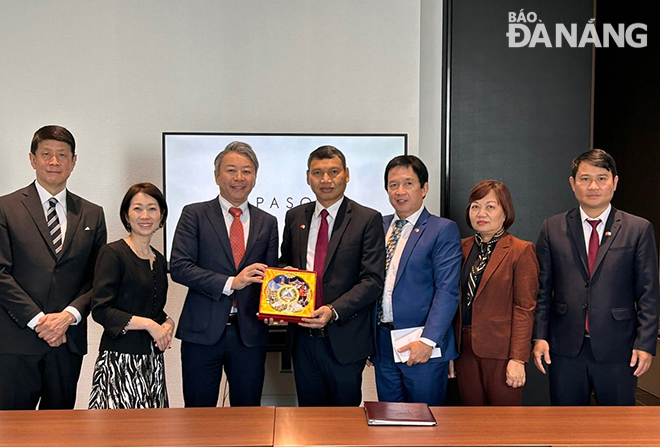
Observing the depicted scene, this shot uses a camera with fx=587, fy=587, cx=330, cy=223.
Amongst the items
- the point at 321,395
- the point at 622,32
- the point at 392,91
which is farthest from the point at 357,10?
the point at 321,395

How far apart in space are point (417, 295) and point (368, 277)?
10.0 inches

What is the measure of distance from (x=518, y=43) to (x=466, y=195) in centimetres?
101

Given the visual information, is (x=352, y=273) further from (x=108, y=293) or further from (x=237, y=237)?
(x=108, y=293)

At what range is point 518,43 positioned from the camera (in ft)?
12.2

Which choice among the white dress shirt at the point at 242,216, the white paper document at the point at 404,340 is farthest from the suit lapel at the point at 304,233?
the white paper document at the point at 404,340

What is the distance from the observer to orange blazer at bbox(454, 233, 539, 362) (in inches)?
107

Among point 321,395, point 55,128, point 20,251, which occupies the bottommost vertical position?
point 321,395

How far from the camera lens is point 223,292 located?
8.84 feet

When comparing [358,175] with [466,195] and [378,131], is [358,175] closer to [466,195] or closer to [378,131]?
[378,131]

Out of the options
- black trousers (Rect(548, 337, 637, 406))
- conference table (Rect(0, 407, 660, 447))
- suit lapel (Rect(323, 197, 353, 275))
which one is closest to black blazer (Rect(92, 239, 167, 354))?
conference table (Rect(0, 407, 660, 447))

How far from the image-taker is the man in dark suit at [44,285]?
8.80ft

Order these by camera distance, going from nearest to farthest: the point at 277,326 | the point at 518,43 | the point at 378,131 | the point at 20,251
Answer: the point at 20,251 → the point at 518,43 → the point at 277,326 → the point at 378,131

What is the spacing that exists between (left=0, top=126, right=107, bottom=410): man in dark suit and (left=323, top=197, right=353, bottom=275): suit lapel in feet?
3.81

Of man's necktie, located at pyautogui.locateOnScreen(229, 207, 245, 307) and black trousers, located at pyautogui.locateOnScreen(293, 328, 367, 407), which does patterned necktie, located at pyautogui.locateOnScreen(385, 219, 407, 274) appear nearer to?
black trousers, located at pyautogui.locateOnScreen(293, 328, 367, 407)
